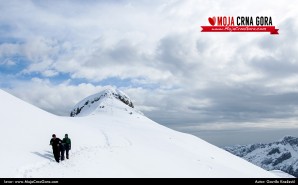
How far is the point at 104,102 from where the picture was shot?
3853 inches

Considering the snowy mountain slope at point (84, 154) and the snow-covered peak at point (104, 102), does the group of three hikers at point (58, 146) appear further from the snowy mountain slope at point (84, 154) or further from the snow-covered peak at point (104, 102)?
the snow-covered peak at point (104, 102)

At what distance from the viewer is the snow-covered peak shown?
3755 inches

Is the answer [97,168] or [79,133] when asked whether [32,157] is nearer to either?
[97,168]

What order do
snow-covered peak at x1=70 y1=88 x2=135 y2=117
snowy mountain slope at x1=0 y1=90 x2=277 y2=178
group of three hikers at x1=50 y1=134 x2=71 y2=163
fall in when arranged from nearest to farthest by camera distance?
snowy mountain slope at x1=0 y1=90 x2=277 y2=178, group of three hikers at x1=50 y1=134 x2=71 y2=163, snow-covered peak at x1=70 y1=88 x2=135 y2=117

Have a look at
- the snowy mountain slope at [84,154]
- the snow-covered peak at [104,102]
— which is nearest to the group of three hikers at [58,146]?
the snowy mountain slope at [84,154]

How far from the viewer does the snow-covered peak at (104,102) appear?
95.4 m

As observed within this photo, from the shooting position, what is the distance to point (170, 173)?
35875mm

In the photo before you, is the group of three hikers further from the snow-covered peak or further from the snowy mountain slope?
the snow-covered peak

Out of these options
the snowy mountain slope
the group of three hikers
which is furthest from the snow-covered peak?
the group of three hikers

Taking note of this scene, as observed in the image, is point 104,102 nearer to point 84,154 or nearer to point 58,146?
point 84,154

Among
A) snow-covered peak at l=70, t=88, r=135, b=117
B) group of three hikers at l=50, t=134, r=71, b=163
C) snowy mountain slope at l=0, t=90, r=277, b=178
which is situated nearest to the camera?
snowy mountain slope at l=0, t=90, r=277, b=178

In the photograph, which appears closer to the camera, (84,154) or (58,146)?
(58,146)

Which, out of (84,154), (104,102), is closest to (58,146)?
(84,154)
